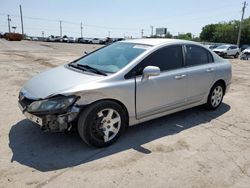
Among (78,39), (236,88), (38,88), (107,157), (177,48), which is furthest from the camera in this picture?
(78,39)

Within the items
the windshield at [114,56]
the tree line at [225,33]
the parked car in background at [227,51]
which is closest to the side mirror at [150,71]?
the windshield at [114,56]

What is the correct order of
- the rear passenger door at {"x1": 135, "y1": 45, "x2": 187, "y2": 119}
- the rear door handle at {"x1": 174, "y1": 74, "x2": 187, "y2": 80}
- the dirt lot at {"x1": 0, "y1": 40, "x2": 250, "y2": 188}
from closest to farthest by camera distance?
the dirt lot at {"x1": 0, "y1": 40, "x2": 250, "y2": 188} → the rear passenger door at {"x1": 135, "y1": 45, "x2": 187, "y2": 119} → the rear door handle at {"x1": 174, "y1": 74, "x2": 187, "y2": 80}

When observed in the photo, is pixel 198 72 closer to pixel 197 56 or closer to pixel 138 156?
pixel 197 56

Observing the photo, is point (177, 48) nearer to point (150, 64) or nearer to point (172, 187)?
point (150, 64)

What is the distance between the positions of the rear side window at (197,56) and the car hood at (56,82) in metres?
1.99

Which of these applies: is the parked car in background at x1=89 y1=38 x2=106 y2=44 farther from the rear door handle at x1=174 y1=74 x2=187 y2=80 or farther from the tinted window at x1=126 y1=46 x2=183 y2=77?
the rear door handle at x1=174 y1=74 x2=187 y2=80

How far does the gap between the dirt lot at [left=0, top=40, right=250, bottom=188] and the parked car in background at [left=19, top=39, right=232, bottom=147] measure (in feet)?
1.05

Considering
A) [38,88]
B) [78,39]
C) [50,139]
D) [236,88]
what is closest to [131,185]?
[50,139]

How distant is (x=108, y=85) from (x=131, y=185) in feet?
4.74

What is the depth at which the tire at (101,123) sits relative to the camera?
12.3 ft

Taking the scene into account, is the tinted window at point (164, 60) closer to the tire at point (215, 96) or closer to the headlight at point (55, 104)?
the headlight at point (55, 104)

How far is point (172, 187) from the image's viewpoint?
309 centimetres

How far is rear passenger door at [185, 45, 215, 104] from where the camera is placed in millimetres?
5102

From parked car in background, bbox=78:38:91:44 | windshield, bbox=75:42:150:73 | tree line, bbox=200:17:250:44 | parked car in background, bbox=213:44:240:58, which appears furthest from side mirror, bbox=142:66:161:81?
tree line, bbox=200:17:250:44
